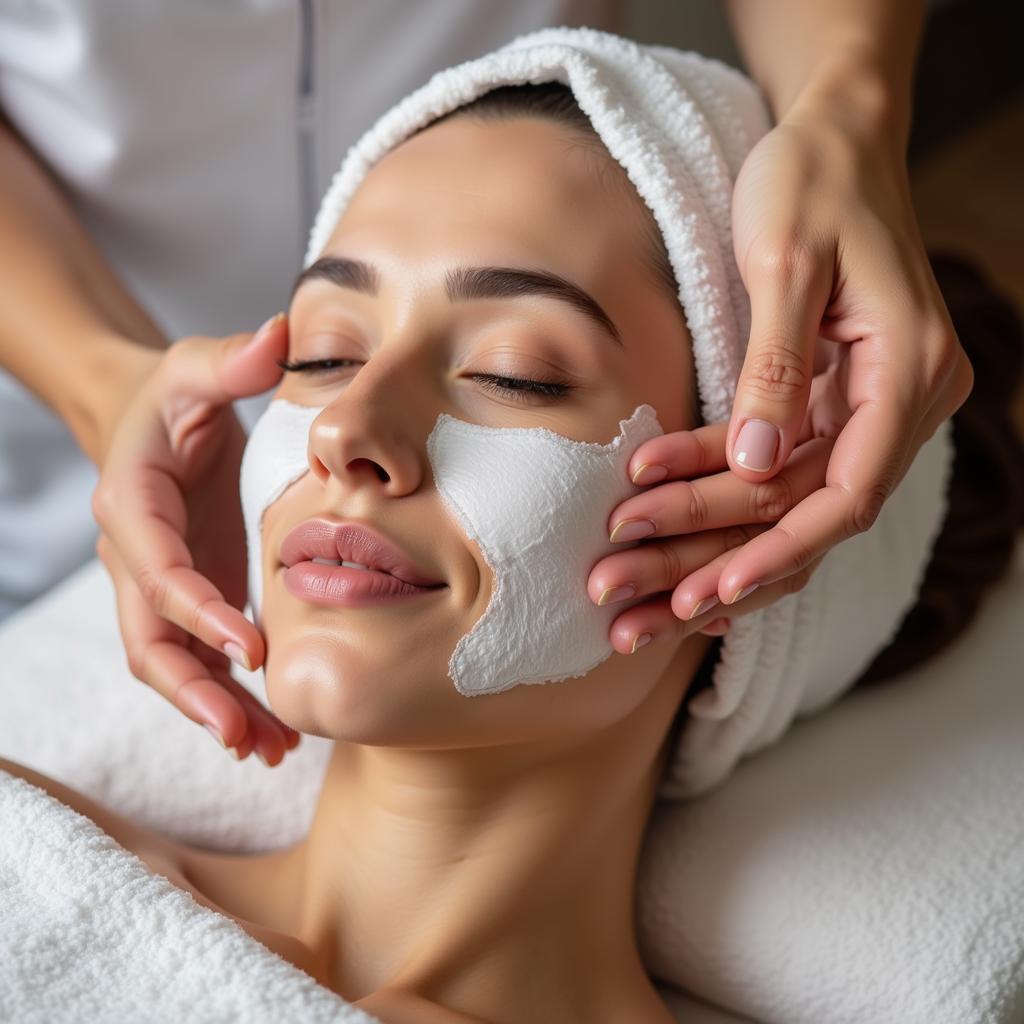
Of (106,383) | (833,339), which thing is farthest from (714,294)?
(106,383)

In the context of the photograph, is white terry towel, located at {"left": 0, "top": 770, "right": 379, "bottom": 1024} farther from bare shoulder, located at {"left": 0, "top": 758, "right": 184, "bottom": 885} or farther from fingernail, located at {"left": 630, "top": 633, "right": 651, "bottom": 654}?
fingernail, located at {"left": 630, "top": 633, "right": 651, "bottom": 654}

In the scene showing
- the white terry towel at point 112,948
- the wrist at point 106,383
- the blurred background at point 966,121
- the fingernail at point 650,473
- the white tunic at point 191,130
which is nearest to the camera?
the white terry towel at point 112,948

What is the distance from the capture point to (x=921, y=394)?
976 mm

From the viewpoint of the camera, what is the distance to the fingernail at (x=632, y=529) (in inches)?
39.2

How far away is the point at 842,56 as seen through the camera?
3.94ft

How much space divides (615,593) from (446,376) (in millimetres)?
222

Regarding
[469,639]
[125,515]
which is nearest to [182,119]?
[125,515]

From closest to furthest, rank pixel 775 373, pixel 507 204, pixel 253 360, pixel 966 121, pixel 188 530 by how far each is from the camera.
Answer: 1. pixel 775 373
2. pixel 507 204
3. pixel 253 360
4. pixel 188 530
5. pixel 966 121

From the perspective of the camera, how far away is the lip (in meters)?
0.98

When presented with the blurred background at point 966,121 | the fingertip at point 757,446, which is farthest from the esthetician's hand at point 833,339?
the blurred background at point 966,121

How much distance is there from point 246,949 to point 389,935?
0.21m

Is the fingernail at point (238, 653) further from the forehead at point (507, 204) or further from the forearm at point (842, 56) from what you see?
the forearm at point (842, 56)

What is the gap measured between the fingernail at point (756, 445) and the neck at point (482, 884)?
0.23 m

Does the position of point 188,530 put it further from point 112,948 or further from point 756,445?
point 756,445
